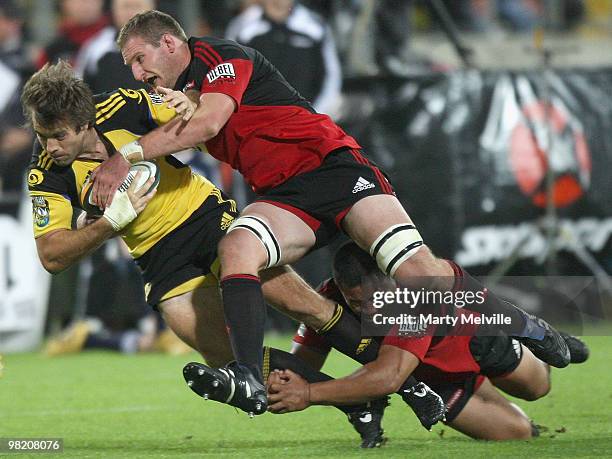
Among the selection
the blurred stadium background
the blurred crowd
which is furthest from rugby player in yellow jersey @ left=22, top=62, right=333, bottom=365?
the blurred stadium background

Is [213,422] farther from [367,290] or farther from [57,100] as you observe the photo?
[57,100]

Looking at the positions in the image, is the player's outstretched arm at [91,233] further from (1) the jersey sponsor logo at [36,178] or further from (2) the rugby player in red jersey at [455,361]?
(2) the rugby player in red jersey at [455,361]

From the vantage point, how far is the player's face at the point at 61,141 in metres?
5.68

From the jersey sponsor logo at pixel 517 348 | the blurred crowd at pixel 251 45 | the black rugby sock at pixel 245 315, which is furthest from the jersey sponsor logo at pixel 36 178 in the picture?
the blurred crowd at pixel 251 45

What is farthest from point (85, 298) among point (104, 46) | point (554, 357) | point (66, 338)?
point (554, 357)

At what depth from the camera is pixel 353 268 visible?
5969 millimetres

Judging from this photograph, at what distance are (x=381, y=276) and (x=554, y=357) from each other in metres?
0.93

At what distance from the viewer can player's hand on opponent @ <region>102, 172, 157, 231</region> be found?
5.61 meters

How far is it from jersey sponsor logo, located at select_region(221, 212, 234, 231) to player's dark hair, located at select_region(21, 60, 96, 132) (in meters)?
0.87

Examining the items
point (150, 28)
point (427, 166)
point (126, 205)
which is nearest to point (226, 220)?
point (126, 205)

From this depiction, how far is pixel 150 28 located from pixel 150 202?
0.82m

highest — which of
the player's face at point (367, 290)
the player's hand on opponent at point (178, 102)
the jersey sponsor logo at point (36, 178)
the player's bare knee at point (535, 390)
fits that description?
the player's hand on opponent at point (178, 102)

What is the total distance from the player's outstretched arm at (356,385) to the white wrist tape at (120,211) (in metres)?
0.97

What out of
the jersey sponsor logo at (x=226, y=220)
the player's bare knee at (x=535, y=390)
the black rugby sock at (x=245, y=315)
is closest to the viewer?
the black rugby sock at (x=245, y=315)
